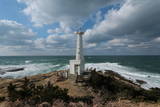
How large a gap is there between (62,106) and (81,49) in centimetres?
1328

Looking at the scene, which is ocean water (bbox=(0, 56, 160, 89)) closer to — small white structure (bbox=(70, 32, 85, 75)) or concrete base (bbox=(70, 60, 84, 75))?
concrete base (bbox=(70, 60, 84, 75))

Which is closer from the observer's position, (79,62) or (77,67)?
(79,62)

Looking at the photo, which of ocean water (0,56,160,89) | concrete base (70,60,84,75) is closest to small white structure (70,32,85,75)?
concrete base (70,60,84,75)

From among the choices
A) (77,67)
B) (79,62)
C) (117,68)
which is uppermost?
(79,62)

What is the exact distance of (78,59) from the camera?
16609mm

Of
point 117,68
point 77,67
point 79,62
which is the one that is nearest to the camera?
point 79,62

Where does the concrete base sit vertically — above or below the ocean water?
above

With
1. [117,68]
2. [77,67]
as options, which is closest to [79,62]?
[77,67]

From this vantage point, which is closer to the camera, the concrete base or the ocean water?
the concrete base

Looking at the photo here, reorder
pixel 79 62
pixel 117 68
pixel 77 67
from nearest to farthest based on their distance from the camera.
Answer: pixel 79 62 < pixel 77 67 < pixel 117 68

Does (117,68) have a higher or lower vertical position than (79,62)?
lower

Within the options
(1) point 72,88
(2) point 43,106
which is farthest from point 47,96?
(1) point 72,88

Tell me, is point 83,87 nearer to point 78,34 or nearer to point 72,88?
point 72,88

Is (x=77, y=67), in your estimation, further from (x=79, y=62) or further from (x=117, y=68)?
(x=117, y=68)
